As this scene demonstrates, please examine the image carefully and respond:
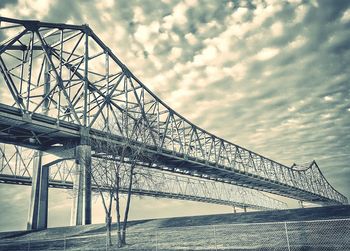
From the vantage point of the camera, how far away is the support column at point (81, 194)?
1025 inches

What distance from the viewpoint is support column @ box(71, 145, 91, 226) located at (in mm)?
26047

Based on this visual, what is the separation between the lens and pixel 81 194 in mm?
26797

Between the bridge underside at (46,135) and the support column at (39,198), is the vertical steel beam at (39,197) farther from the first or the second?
the bridge underside at (46,135)


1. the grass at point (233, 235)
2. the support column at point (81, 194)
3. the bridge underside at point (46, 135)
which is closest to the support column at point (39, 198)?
the bridge underside at point (46, 135)

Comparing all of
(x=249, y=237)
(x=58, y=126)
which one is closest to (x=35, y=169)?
(x=58, y=126)

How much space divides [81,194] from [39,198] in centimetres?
768

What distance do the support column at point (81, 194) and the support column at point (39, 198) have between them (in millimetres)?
6384

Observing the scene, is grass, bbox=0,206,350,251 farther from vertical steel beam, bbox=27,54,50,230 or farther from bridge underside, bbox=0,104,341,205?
vertical steel beam, bbox=27,54,50,230

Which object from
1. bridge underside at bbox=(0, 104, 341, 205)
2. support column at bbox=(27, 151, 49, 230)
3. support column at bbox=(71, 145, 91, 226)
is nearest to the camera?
bridge underside at bbox=(0, 104, 341, 205)

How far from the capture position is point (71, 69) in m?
38.6

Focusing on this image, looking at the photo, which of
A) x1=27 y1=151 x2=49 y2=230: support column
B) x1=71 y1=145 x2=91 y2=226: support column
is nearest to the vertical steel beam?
x1=27 y1=151 x2=49 y2=230: support column

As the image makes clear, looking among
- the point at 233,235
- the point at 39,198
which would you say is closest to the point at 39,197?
the point at 39,198

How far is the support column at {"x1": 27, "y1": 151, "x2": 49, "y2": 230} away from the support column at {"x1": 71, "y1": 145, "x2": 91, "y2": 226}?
638cm

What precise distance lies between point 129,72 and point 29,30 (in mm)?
16128
